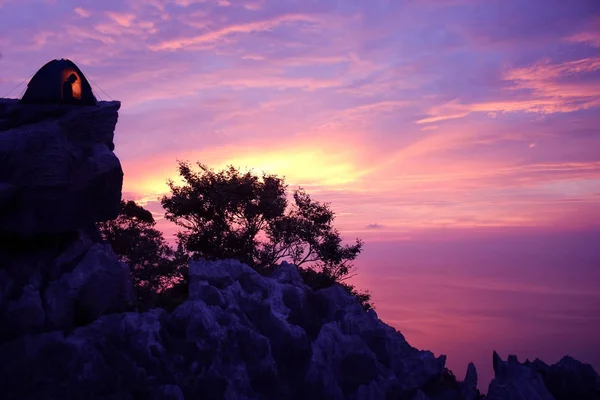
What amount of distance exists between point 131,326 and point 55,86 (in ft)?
49.2

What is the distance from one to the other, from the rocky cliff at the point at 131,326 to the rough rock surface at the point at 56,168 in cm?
6

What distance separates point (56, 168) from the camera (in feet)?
96.9

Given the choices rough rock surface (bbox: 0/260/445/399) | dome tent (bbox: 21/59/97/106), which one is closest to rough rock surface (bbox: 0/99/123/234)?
dome tent (bbox: 21/59/97/106)

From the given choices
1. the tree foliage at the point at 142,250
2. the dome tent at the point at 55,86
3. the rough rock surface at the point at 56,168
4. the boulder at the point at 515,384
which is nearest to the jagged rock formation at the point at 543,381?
the boulder at the point at 515,384

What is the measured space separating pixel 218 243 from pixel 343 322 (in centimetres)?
2654

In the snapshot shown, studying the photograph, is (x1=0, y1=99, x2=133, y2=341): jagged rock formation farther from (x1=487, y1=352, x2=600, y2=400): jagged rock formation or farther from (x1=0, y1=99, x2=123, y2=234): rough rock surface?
(x1=487, y1=352, x2=600, y2=400): jagged rock formation

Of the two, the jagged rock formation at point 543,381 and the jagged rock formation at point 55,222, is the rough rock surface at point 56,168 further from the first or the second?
the jagged rock formation at point 543,381

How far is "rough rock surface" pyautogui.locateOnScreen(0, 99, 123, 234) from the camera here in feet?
95.3

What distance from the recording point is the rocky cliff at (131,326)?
81.0 feet

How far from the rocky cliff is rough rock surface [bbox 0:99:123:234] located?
0.06m

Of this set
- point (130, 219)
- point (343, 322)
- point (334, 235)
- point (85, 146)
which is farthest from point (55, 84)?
point (334, 235)

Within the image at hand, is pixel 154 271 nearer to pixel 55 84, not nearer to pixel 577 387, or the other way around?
pixel 55 84

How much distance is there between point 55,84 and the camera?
34062 millimetres

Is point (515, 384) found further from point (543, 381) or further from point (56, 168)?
point (56, 168)
